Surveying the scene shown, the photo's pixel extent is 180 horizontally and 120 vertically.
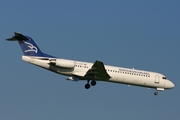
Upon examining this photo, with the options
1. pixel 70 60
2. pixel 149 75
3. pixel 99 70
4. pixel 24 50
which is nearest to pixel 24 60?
pixel 24 50

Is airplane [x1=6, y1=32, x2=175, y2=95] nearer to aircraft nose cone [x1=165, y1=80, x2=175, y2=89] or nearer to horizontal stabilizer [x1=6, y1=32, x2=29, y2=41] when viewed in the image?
horizontal stabilizer [x1=6, y1=32, x2=29, y2=41]

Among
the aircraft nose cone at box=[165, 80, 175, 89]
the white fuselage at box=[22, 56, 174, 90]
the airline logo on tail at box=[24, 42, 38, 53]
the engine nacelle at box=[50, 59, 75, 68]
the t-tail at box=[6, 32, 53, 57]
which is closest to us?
the engine nacelle at box=[50, 59, 75, 68]

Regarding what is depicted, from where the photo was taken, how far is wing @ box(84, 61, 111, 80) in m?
39.4

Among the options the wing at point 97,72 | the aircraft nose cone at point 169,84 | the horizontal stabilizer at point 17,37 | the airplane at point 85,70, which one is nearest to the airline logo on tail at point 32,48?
the airplane at point 85,70

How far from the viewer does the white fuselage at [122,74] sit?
40.0 m

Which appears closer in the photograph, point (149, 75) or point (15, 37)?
point (15, 37)

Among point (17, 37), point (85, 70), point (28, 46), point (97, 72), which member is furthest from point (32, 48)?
point (97, 72)

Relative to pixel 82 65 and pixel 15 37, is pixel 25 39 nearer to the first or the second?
pixel 15 37

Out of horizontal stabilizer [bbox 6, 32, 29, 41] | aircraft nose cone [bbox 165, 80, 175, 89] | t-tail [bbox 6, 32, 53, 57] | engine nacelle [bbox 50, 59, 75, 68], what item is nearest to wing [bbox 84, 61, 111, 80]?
engine nacelle [bbox 50, 59, 75, 68]

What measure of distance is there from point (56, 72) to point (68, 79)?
1.42 meters

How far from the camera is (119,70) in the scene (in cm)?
4219

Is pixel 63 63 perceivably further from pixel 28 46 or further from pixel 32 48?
pixel 28 46

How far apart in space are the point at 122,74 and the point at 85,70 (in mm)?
3844

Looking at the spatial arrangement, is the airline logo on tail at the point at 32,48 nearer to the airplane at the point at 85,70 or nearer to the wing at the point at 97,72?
the airplane at the point at 85,70
